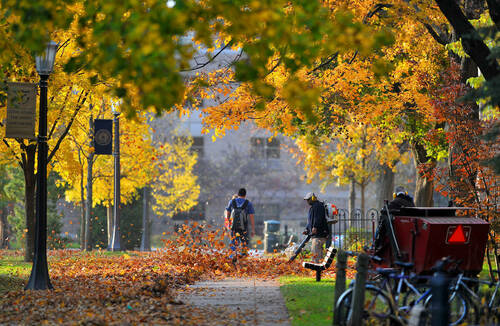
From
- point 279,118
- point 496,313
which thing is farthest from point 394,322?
point 279,118

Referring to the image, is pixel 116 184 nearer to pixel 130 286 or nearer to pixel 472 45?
pixel 130 286

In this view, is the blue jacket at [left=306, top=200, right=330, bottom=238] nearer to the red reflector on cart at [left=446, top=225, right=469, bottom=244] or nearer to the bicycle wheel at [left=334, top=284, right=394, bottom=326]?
the red reflector on cart at [left=446, top=225, right=469, bottom=244]

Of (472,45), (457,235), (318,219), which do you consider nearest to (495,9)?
(472,45)

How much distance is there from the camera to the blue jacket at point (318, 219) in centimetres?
1594

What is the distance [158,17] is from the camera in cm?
686

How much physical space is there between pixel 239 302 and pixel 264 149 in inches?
1730

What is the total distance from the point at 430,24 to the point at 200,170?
33665 millimetres

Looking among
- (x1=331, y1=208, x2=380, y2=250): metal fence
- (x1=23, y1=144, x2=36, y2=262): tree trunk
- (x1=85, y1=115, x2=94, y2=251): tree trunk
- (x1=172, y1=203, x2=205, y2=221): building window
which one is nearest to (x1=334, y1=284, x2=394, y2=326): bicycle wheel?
(x1=331, y1=208, x2=380, y2=250): metal fence

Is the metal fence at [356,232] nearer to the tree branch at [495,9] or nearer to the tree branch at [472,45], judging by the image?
the tree branch at [472,45]

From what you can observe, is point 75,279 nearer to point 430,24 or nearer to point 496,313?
point 496,313

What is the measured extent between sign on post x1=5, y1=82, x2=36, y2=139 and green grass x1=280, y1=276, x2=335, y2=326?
5.52 meters

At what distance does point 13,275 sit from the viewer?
50.4 feet

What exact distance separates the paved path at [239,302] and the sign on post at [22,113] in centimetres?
424

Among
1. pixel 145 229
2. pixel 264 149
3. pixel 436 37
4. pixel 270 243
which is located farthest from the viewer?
pixel 264 149
